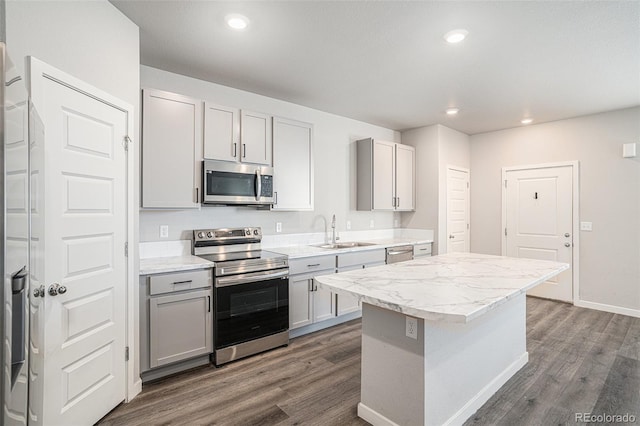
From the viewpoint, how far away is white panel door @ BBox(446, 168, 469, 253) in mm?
5121

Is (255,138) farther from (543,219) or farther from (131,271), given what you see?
(543,219)

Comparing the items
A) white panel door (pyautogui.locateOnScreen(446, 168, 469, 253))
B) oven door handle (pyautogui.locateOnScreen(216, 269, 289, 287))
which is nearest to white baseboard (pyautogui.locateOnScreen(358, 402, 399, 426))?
oven door handle (pyautogui.locateOnScreen(216, 269, 289, 287))

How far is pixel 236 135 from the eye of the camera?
3.14m

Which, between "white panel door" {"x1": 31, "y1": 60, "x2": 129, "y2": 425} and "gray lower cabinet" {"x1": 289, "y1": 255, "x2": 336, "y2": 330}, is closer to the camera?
"white panel door" {"x1": 31, "y1": 60, "x2": 129, "y2": 425}

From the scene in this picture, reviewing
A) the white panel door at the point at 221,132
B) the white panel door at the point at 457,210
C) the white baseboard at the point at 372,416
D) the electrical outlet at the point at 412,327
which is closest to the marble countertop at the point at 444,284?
the electrical outlet at the point at 412,327

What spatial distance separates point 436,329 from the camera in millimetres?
1782

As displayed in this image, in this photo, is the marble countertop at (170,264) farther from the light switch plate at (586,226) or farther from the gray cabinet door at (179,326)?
the light switch plate at (586,226)

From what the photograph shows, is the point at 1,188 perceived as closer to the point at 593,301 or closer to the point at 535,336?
the point at 535,336

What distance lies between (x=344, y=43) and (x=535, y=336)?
3484 millimetres

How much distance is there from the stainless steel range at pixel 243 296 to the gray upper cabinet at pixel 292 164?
673mm

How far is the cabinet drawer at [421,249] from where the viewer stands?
464 centimetres

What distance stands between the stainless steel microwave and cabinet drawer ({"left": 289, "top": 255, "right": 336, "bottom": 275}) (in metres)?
0.69

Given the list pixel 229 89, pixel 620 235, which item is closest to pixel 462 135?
pixel 620 235

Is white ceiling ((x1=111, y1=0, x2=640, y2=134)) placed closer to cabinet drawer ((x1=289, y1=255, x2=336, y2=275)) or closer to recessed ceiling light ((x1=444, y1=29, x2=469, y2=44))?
recessed ceiling light ((x1=444, y1=29, x2=469, y2=44))
